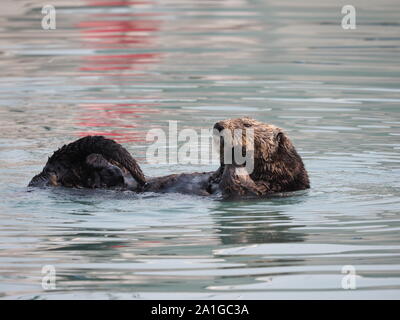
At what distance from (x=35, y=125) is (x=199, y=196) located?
139 inches

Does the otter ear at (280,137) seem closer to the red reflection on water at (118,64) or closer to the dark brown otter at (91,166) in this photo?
the dark brown otter at (91,166)

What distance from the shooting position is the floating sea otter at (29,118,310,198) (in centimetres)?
639

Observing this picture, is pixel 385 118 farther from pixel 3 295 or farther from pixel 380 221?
pixel 3 295

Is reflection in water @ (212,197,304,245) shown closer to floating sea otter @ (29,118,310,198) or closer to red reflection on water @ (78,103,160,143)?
floating sea otter @ (29,118,310,198)

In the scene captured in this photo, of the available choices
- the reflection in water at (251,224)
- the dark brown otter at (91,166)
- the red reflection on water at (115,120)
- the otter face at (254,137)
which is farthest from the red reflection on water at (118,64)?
the reflection in water at (251,224)

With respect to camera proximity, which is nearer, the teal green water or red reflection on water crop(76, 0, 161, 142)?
the teal green water

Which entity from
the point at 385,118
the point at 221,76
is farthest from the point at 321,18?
the point at 385,118

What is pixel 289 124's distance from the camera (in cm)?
934

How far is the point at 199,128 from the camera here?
30.6 feet

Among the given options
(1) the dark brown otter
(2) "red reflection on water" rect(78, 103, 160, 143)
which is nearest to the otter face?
(1) the dark brown otter

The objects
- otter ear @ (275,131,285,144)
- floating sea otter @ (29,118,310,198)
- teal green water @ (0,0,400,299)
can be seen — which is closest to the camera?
teal green water @ (0,0,400,299)

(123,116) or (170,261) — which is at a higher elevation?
(123,116)

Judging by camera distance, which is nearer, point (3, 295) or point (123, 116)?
point (3, 295)

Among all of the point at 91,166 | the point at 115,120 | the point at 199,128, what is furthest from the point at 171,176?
the point at 115,120
